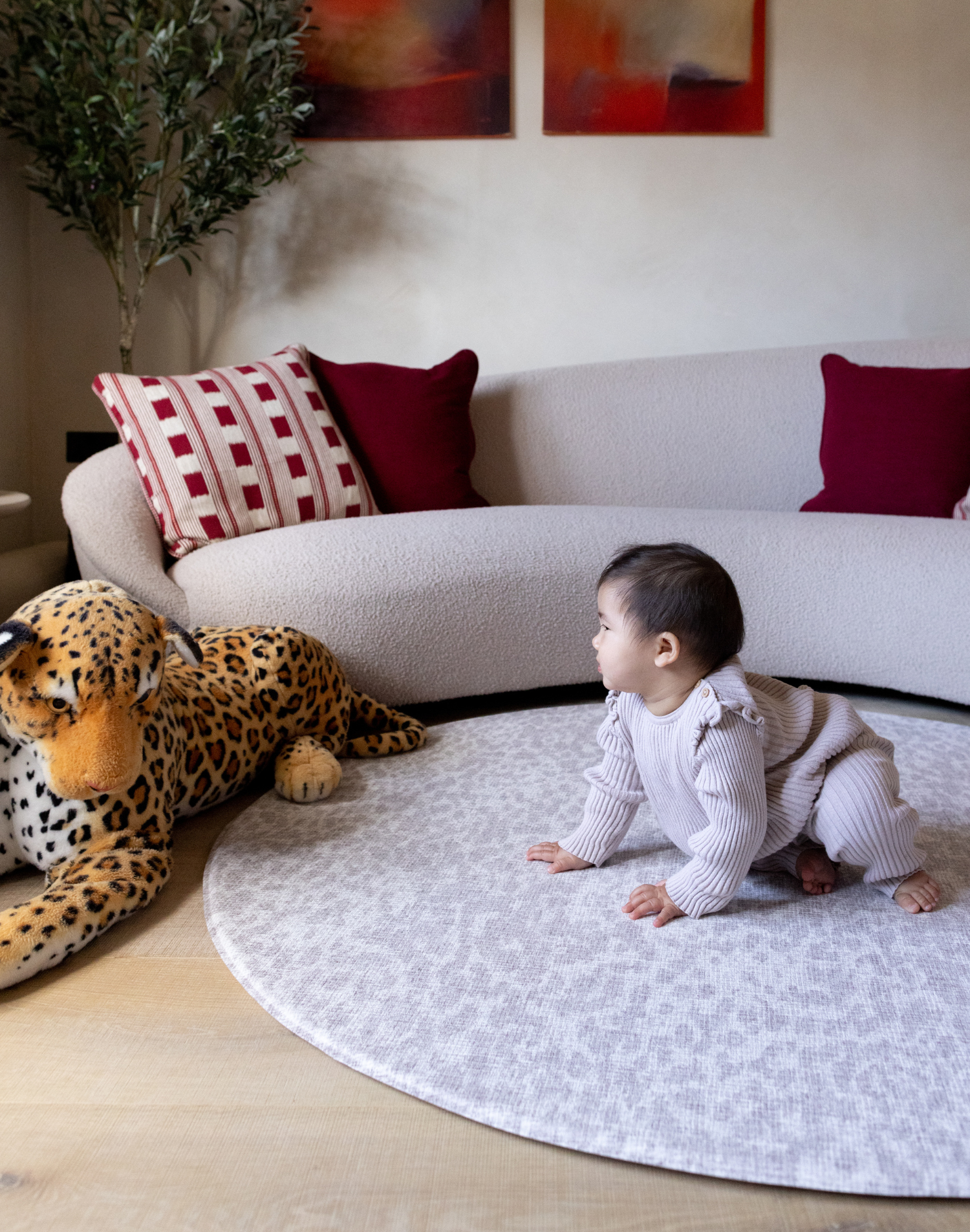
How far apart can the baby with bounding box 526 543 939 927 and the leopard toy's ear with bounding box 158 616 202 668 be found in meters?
0.63

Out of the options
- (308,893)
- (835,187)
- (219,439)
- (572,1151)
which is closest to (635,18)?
(835,187)

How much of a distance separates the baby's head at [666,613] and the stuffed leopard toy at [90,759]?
640 mm

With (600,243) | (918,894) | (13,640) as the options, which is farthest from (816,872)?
(600,243)

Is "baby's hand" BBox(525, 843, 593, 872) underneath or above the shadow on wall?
underneath

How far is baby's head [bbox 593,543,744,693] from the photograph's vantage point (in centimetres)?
133

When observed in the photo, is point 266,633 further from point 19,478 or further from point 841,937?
point 19,478

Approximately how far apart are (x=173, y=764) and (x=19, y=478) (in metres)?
2.12

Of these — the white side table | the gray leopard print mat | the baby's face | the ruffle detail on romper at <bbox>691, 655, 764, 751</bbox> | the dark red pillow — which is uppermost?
the dark red pillow

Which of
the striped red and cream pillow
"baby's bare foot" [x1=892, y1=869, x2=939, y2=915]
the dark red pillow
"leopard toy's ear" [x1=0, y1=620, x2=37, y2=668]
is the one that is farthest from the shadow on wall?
"baby's bare foot" [x1=892, y1=869, x2=939, y2=915]

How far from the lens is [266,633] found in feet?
6.26

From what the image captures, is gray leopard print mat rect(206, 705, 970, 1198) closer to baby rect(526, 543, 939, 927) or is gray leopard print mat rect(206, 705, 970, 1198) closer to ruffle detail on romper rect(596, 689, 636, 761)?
baby rect(526, 543, 939, 927)

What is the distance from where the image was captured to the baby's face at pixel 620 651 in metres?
1.35

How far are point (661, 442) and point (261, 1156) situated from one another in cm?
224

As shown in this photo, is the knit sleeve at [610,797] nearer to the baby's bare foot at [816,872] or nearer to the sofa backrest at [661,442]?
the baby's bare foot at [816,872]
